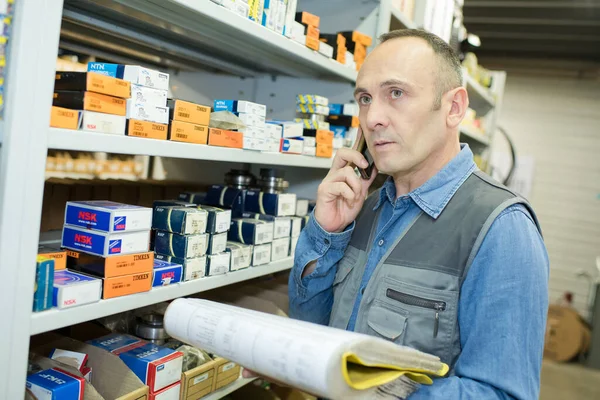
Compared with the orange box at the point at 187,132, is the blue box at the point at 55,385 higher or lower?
lower

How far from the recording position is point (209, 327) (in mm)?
1021

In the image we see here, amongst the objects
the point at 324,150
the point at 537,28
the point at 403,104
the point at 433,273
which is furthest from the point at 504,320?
the point at 537,28

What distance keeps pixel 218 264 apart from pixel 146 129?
1.82ft

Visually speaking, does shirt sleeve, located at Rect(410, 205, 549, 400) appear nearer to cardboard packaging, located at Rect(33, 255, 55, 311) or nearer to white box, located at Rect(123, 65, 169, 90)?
cardboard packaging, located at Rect(33, 255, 55, 311)

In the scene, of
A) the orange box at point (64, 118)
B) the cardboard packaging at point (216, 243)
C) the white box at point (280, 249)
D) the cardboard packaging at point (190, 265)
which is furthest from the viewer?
→ the white box at point (280, 249)

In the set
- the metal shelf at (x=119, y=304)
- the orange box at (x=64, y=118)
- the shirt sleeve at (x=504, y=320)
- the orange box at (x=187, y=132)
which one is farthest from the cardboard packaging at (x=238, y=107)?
the shirt sleeve at (x=504, y=320)

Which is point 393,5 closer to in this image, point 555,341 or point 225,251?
point 225,251

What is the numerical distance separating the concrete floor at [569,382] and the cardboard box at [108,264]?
16.1 feet

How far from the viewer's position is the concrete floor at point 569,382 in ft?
17.3

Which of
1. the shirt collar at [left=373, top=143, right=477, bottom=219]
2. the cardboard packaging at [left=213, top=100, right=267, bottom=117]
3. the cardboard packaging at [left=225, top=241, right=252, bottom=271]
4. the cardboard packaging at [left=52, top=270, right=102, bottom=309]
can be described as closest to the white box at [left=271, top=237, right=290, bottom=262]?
the cardboard packaging at [left=225, top=241, right=252, bottom=271]

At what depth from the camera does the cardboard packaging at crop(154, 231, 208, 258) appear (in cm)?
161

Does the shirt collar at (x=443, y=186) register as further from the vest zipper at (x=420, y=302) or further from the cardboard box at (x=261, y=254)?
the cardboard box at (x=261, y=254)

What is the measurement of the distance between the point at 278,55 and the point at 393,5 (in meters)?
0.90

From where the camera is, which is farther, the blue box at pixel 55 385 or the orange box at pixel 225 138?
the orange box at pixel 225 138
